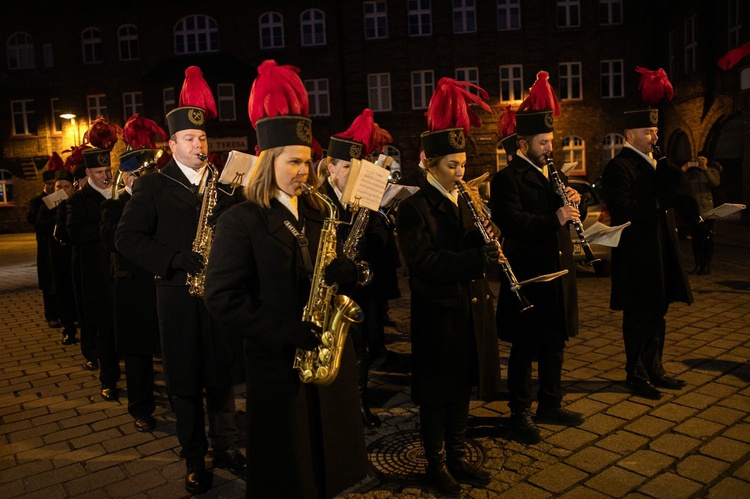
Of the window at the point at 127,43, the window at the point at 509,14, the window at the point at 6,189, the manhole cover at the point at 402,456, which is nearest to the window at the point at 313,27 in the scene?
the window at the point at 509,14

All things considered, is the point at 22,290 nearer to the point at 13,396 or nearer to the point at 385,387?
the point at 13,396

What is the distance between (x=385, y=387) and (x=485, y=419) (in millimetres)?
1252

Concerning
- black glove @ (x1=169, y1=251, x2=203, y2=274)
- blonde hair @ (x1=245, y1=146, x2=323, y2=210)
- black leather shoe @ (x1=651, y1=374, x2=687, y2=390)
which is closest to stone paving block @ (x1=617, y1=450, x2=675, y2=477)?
black leather shoe @ (x1=651, y1=374, x2=687, y2=390)

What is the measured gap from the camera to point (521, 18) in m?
29.0

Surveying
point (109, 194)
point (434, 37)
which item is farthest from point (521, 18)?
point (109, 194)

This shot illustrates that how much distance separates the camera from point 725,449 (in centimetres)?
412

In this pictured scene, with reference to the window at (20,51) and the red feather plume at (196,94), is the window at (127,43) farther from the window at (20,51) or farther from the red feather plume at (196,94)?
the red feather plume at (196,94)

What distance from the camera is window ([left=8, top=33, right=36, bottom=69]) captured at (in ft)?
109

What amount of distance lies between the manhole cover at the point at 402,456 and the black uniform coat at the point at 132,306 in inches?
80.1

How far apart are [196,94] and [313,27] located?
91.5ft

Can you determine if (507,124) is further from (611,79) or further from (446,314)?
(611,79)

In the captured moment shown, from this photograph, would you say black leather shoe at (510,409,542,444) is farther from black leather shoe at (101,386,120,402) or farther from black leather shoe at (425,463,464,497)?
black leather shoe at (101,386,120,402)

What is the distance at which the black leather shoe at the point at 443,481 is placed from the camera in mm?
3734

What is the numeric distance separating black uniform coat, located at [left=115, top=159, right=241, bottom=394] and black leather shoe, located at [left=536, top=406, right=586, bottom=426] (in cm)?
240
